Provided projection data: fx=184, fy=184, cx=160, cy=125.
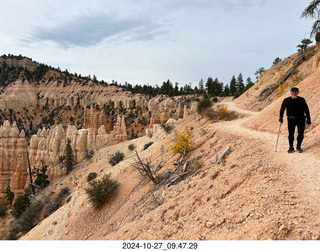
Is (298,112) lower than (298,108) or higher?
lower

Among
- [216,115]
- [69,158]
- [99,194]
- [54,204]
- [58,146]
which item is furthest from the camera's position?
[58,146]

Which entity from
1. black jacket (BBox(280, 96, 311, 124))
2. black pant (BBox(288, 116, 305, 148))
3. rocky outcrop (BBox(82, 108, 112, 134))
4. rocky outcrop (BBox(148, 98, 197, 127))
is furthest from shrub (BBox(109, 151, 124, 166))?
rocky outcrop (BBox(82, 108, 112, 134))

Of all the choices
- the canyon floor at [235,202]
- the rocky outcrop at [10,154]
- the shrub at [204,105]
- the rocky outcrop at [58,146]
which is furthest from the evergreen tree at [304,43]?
the rocky outcrop at [10,154]

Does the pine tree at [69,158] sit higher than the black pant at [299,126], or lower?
lower

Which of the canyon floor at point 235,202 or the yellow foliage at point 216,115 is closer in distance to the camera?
the canyon floor at point 235,202

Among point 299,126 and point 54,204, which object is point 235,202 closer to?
point 299,126

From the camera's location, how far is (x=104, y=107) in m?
67.6

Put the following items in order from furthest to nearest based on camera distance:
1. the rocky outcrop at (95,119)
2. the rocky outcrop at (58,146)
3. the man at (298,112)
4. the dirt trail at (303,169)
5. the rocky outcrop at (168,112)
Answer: the rocky outcrop at (95,119), the rocky outcrop at (168,112), the rocky outcrop at (58,146), the man at (298,112), the dirt trail at (303,169)

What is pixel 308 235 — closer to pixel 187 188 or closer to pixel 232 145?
pixel 187 188

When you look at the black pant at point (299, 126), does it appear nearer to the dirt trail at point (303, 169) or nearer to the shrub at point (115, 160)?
the dirt trail at point (303, 169)

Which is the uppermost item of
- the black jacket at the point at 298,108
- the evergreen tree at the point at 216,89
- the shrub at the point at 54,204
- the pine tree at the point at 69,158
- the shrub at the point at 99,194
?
the evergreen tree at the point at 216,89

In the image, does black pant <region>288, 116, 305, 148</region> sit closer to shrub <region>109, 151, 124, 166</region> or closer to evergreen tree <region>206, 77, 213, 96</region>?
shrub <region>109, 151, 124, 166</region>

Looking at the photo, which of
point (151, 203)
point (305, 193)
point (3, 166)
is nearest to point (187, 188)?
point (151, 203)

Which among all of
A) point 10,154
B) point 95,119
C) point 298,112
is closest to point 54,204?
point 10,154
